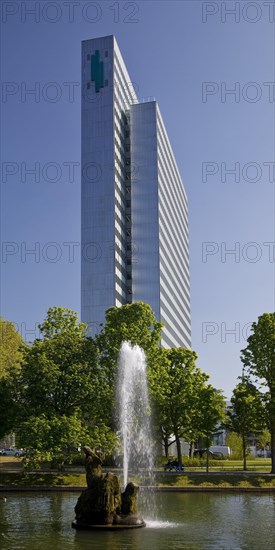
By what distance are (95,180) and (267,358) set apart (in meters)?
94.8

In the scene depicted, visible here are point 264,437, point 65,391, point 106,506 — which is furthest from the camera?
point 264,437

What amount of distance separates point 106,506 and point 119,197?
124722mm

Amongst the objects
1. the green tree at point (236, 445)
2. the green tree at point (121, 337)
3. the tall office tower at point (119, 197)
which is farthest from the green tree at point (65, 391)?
the tall office tower at point (119, 197)

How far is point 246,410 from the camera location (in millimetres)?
63281

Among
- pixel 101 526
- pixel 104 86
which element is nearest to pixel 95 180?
pixel 104 86

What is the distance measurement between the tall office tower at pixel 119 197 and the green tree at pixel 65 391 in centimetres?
8134

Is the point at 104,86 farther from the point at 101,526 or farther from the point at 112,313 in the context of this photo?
the point at 101,526

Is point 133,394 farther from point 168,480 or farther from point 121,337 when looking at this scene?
point 168,480

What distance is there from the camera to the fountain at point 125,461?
2822cm

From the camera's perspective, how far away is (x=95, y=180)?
14450cm

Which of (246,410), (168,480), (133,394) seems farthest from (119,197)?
(168,480)

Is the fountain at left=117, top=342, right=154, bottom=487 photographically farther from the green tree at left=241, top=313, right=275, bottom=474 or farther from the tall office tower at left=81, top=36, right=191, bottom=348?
the tall office tower at left=81, top=36, right=191, bottom=348

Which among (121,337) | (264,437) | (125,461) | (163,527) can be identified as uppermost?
(121,337)

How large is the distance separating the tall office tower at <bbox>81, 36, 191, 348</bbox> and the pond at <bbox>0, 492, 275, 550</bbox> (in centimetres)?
9708
